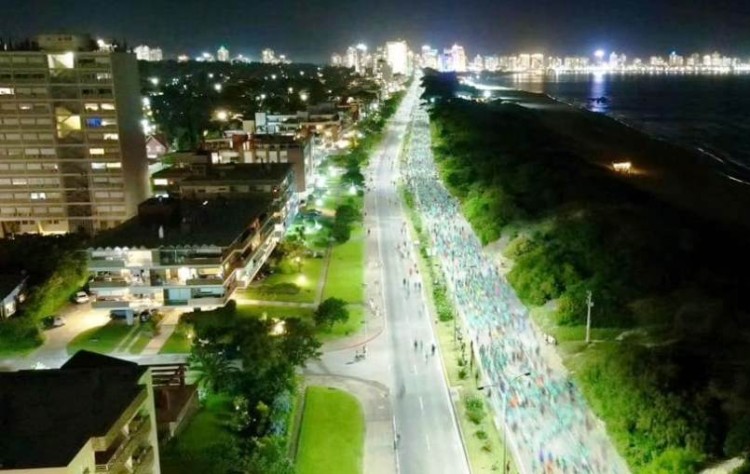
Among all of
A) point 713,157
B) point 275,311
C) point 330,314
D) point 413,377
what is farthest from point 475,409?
point 713,157

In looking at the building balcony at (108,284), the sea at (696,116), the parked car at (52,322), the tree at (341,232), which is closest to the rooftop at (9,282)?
the parked car at (52,322)

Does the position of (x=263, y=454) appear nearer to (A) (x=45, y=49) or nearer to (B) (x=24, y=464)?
(B) (x=24, y=464)

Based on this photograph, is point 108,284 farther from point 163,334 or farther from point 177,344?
point 177,344

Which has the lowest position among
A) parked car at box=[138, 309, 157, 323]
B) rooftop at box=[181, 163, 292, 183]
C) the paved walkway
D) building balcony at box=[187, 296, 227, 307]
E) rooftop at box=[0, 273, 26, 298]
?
the paved walkway

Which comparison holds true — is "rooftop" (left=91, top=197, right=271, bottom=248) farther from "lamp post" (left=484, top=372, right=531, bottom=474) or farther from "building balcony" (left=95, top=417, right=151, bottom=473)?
"building balcony" (left=95, top=417, right=151, bottom=473)

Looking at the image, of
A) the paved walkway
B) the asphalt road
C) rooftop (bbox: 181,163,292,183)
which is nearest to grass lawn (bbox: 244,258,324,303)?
the asphalt road
